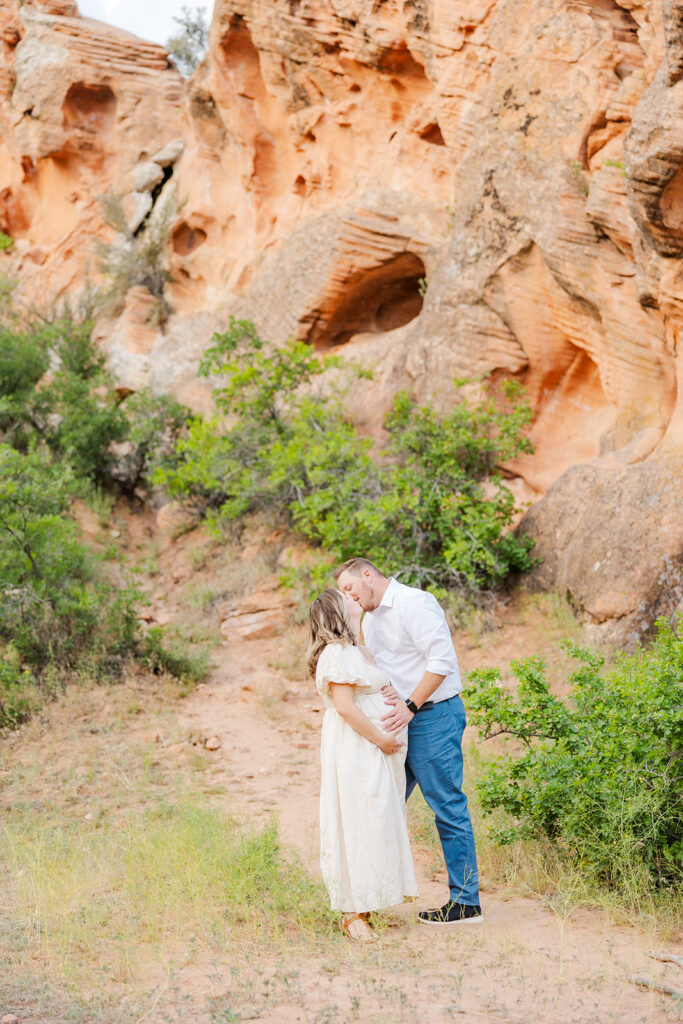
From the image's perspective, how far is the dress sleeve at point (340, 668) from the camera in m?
3.89

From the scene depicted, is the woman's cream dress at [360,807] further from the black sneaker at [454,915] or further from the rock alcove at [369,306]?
the rock alcove at [369,306]

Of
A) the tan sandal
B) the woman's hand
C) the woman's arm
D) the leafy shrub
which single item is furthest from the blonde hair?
the leafy shrub

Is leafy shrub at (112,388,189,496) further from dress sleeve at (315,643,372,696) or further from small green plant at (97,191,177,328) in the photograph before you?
dress sleeve at (315,643,372,696)

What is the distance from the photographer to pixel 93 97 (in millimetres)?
19750

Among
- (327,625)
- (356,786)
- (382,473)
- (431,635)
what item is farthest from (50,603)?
(431,635)

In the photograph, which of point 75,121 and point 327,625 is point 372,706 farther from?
point 75,121

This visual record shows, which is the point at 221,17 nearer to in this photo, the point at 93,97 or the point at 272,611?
the point at 93,97

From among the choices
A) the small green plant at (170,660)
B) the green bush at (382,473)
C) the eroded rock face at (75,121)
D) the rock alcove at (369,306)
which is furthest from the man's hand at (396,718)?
the eroded rock face at (75,121)

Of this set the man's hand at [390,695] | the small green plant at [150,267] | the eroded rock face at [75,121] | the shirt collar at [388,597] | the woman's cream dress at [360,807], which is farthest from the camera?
the eroded rock face at [75,121]

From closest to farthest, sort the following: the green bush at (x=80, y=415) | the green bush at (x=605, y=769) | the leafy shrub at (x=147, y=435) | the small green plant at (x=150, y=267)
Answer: the green bush at (x=605, y=769) < the green bush at (x=80, y=415) < the leafy shrub at (x=147, y=435) < the small green plant at (x=150, y=267)

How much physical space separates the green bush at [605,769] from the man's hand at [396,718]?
2.73 feet

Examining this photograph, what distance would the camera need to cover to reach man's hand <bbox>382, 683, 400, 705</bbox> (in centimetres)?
397

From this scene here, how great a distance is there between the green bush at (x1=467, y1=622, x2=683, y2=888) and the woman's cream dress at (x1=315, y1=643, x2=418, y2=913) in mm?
882

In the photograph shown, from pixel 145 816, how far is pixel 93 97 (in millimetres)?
17968
